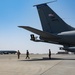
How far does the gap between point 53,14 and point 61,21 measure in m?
1.73

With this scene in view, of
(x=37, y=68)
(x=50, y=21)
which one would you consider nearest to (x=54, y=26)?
(x=50, y=21)

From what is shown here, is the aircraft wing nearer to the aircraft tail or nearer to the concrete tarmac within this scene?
the aircraft tail

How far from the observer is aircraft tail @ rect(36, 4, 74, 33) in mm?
34906

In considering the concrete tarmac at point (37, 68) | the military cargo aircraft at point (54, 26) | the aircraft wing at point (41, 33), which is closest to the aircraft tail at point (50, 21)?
the military cargo aircraft at point (54, 26)

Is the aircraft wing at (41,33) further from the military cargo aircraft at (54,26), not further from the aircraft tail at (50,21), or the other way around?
the aircraft tail at (50,21)

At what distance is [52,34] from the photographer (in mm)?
33031

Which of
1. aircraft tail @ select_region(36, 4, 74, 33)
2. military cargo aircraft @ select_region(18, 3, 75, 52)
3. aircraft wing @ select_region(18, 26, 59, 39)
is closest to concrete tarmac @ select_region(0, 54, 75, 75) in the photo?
aircraft wing @ select_region(18, 26, 59, 39)

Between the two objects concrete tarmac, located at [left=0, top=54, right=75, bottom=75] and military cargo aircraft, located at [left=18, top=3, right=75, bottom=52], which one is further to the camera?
military cargo aircraft, located at [left=18, top=3, right=75, bottom=52]

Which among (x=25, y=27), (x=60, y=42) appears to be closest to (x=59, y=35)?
(x=60, y=42)

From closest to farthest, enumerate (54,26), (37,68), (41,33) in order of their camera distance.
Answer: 1. (37,68)
2. (41,33)
3. (54,26)

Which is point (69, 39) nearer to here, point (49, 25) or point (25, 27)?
point (49, 25)

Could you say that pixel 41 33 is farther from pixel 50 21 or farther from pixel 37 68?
pixel 37 68

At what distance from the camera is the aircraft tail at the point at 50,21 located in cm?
3491

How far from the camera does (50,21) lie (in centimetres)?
3519
